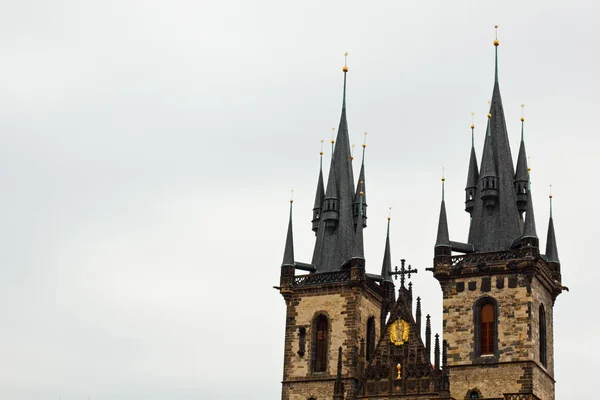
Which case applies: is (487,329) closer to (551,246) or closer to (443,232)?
(443,232)

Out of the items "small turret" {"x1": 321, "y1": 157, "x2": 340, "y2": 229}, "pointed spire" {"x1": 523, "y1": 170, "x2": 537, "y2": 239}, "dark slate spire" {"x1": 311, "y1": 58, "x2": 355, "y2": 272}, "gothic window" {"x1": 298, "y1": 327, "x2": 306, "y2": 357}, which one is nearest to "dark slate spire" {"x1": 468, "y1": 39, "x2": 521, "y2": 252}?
"pointed spire" {"x1": 523, "y1": 170, "x2": 537, "y2": 239}

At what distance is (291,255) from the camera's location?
69625 millimetres

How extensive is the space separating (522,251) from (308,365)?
41.5ft

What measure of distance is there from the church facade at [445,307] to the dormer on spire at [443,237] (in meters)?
0.05

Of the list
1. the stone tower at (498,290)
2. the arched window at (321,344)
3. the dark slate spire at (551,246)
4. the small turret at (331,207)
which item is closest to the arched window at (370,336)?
the arched window at (321,344)

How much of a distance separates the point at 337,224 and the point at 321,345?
23.4ft

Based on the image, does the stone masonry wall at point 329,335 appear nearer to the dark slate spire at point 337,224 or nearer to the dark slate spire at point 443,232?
the dark slate spire at point 337,224

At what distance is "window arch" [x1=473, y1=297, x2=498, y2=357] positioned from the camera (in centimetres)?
6206

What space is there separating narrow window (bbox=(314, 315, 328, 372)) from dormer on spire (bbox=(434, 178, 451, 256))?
718 centimetres

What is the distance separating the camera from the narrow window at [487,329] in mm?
62156

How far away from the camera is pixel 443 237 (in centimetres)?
6519

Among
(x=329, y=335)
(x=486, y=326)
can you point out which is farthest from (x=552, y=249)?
(x=329, y=335)

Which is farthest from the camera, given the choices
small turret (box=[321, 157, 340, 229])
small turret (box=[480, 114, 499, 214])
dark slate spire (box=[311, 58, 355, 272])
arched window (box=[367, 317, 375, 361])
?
small turret (box=[321, 157, 340, 229])

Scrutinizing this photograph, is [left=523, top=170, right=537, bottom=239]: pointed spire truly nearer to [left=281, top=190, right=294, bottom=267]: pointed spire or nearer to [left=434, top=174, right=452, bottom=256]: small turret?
[left=434, top=174, right=452, bottom=256]: small turret
